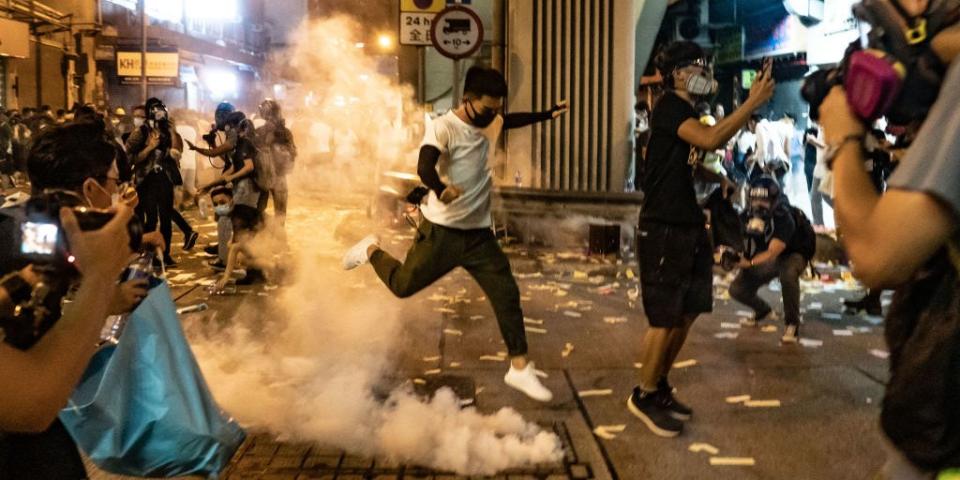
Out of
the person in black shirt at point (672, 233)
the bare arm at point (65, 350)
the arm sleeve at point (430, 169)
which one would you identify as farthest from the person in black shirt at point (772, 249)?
the bare arm at point (65, 350)

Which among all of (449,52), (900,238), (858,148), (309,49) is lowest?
(900,238)

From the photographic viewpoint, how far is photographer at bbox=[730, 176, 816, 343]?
6.88m

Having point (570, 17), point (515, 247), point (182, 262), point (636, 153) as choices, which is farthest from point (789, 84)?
point (182, 262)

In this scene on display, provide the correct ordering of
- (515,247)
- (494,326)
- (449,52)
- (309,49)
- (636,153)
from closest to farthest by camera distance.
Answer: (494,326) < (449,52) < (515,247) < (636,153) < (309,49)

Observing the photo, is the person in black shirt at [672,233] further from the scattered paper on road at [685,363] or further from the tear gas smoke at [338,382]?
the scattered paper on road at [685,363]

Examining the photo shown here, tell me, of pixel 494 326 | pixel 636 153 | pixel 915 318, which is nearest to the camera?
pixel 915 318

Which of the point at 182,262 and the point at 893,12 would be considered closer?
the point at 893,12

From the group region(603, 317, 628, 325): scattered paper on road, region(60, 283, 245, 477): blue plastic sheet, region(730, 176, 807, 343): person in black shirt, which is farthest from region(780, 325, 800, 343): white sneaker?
region(60, 283, 245, 477): blue plastic sheet

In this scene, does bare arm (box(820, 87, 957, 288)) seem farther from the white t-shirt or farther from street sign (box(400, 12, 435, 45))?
street sign (box(400, 12, 435, 45))

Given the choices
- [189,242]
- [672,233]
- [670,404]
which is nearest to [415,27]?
[189,242]

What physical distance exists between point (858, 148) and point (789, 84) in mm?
21059

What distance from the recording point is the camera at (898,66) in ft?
5.54

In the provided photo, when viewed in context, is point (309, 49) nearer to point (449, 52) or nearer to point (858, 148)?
point (449, 52)

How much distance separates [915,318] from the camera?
5.66 ft
